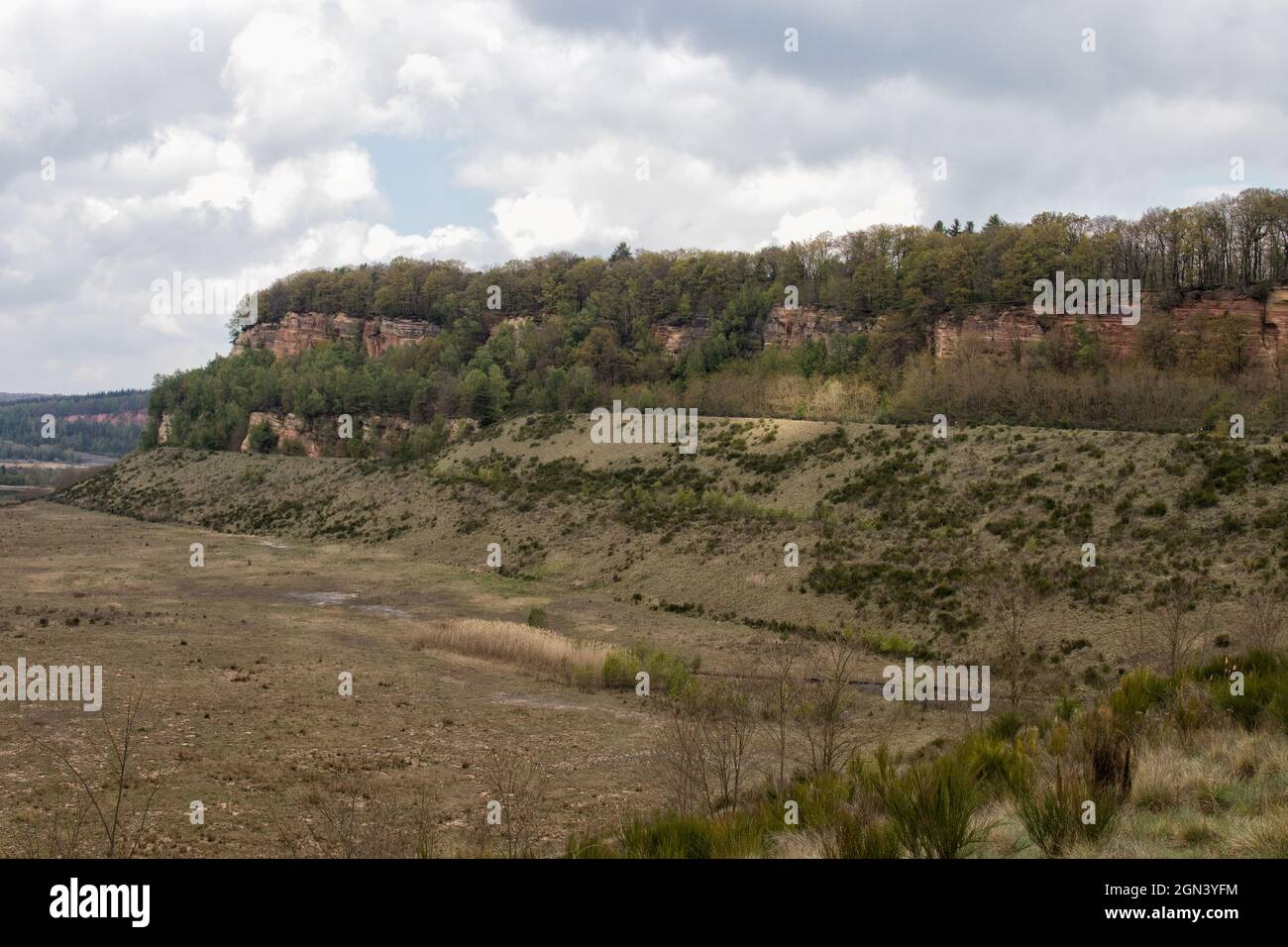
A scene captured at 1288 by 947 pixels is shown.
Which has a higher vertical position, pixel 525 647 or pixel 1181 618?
pixel 1181 618

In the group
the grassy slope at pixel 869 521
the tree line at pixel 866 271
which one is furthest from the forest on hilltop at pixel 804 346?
the grassy slope at pixel 869 521

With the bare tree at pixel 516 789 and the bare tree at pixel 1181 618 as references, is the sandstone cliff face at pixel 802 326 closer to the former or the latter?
the bare tree at pixel 1181 618

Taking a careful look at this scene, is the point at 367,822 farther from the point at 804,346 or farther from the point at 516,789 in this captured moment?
the point at 804,346

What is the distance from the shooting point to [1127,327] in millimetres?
67062

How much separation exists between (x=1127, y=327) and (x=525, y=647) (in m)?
55.2

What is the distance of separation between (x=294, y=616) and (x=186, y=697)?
553 inches

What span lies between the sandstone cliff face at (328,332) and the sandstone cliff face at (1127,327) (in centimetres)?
6603

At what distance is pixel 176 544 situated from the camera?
198ft

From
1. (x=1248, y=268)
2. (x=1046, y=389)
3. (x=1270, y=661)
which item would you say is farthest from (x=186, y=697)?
(x=1248, y=268)

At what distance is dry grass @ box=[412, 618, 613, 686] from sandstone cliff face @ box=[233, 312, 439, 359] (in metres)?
86.1

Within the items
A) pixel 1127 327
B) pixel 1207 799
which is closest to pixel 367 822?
pixel 1207 799

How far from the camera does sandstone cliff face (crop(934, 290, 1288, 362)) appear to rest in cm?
6209

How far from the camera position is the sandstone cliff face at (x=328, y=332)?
116m
